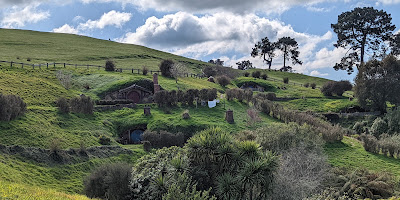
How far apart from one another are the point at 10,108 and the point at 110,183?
699 inches

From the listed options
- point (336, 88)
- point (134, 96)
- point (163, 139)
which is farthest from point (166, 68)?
point (163, 139)

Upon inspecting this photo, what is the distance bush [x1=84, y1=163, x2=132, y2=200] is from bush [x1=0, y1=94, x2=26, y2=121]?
1475 cm

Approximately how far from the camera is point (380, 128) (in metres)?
50.3

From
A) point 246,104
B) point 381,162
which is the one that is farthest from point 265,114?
point 381,162

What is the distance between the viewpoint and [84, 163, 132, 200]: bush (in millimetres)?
23469

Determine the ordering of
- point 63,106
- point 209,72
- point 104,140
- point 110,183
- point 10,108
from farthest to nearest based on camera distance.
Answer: point 209,72, point 63,106, point 104,140, point 10,108, point 110,183

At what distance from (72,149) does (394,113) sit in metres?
41.2

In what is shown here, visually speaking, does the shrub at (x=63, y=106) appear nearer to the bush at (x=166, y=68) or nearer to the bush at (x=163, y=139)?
the bush at (x=163, y=139)

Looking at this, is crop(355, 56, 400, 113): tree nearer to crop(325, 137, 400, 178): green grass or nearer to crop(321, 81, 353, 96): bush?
crop(321, 81, 353, 96): bush

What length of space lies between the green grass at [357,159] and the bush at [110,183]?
2022 cm

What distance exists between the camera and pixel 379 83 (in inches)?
2320

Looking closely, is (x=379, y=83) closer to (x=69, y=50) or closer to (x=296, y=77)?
(x=296, y=77)

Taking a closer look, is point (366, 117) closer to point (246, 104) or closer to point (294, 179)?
point (246, 104)

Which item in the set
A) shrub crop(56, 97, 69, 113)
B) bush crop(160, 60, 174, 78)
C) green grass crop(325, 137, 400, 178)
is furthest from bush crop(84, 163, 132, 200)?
bush crop(160, 60, 174, 78)
